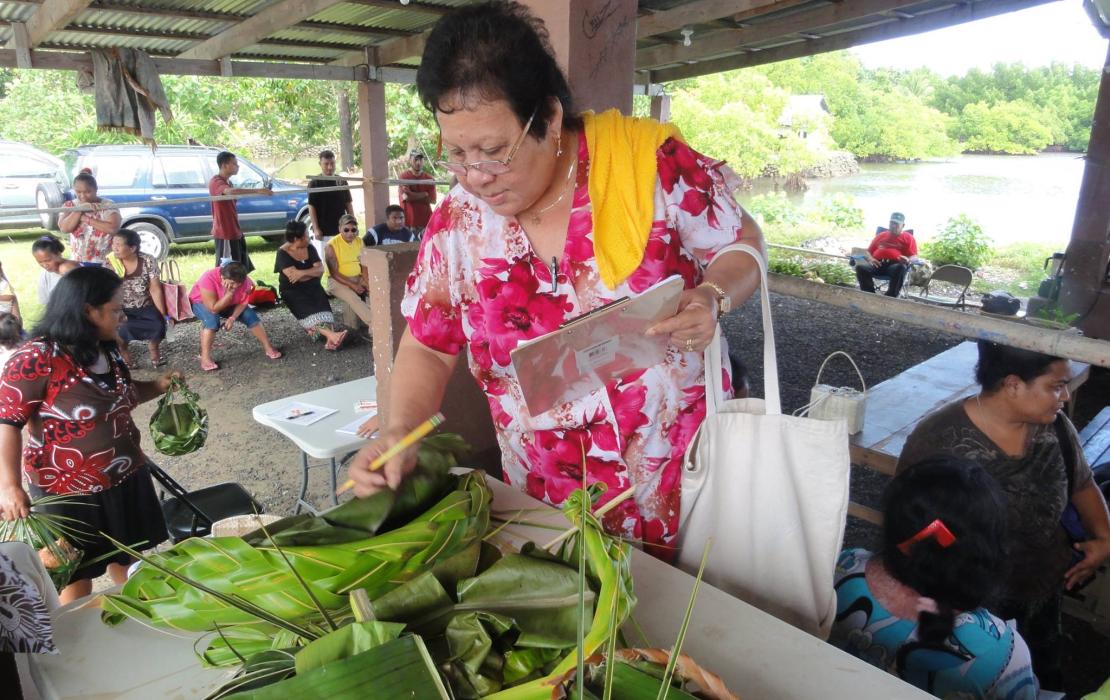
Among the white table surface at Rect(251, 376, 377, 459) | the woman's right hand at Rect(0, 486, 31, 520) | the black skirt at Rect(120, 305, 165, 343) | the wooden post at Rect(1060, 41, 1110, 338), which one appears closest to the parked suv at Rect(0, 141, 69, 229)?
the black skirt at Rect(120, 305, 165, 343)

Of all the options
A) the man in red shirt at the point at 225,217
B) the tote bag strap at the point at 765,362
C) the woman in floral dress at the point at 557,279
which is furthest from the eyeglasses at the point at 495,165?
the man in red shirt at the point at 225,217

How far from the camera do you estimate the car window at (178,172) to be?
12.0 meters

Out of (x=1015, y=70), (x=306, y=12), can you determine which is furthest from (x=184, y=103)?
(x=1015, y=70)

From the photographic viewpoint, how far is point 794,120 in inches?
933

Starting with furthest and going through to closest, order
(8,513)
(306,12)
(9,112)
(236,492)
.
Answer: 1. (9,112)
2. (306,12)
3. (236,492)
4. (8,513)

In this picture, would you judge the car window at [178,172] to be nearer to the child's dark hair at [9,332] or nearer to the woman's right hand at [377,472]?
the child's dark hair at [9,332]

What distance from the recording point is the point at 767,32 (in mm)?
6645

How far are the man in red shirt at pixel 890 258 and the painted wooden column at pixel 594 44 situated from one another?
7160 millimetres

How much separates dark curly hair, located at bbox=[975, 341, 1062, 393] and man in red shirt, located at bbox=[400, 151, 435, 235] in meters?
8.10

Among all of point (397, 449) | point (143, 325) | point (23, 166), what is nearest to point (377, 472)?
point (397, 449)

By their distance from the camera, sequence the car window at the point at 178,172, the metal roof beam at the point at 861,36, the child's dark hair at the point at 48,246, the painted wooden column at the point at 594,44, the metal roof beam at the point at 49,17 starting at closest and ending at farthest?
1. the painted wooden column at the point at 594,44
2. the metal roof beam at the point at 49,17
3. the metal roof beam at the point at 861,36
4. the child's dark hair at the point at 48,246
5. the car window at the point at 178,172

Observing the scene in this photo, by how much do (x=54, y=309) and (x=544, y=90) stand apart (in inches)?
99.6

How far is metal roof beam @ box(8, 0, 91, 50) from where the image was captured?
15.2ft

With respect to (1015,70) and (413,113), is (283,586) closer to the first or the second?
(413,113)
